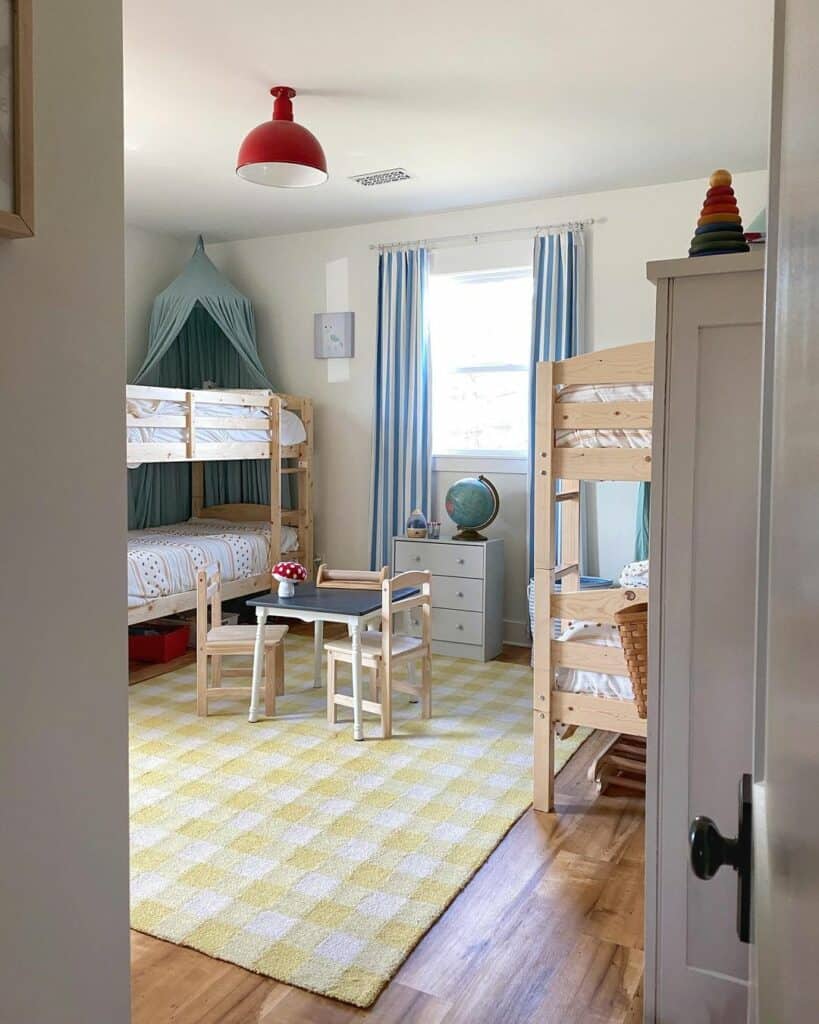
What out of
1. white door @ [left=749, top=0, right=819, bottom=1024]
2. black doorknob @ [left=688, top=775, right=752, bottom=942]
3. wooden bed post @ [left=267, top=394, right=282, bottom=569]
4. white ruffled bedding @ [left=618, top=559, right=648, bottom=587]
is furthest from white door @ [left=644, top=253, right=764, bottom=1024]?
wooden bed post @ [left=267, top=394, right=282, bottom=569]

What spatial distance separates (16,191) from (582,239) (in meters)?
4.07

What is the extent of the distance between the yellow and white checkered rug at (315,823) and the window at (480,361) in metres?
1.79

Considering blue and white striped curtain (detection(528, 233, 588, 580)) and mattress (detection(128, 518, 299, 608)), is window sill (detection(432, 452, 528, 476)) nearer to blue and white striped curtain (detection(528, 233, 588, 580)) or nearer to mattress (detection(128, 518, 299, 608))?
blue and white striped curtain (detection(528, 233, 588, 580))

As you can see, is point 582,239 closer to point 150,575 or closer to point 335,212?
point 335,212

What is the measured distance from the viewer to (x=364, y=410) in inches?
215

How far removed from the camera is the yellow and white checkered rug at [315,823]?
6.69 ft

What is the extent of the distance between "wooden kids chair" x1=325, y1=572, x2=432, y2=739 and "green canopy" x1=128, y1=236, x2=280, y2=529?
2416 mm

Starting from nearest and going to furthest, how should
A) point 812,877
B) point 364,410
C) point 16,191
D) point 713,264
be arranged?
point 812,877, point 16,191, point 713,264, point 364,410

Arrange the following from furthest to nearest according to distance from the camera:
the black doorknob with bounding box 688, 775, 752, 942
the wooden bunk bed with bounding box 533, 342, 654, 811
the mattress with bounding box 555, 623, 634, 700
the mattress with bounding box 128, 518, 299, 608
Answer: the mattress with bounding box 128, 518, 299, 608 → the mattress with bounding box 555, 623, 634, 700 → the wooden bunk bed with bounding box 533, 342, 654, 811 → the black doorknob with bounding box 688, 775, 752, 942

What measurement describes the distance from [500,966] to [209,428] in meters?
3.40

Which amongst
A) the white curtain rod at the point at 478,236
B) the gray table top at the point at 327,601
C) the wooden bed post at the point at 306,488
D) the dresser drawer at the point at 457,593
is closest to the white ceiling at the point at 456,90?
the white curtain rod at the point at 478,236

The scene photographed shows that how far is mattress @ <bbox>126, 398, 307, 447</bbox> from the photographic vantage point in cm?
426

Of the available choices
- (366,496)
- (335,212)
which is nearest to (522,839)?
(366,496)

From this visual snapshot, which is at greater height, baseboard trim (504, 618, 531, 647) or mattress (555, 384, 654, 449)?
mattress (555, 384, 654, 449)
